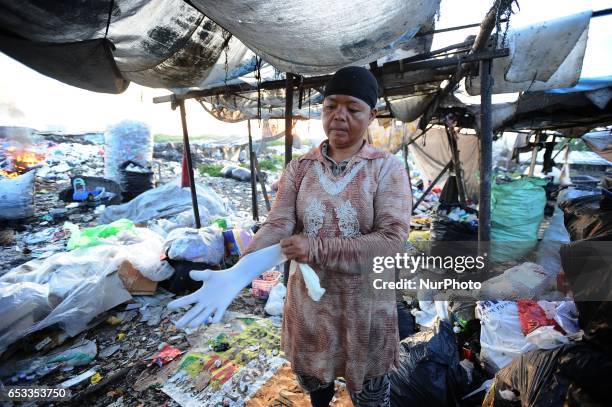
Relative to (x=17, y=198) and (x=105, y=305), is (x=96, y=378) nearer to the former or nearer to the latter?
(x=105, y=305)

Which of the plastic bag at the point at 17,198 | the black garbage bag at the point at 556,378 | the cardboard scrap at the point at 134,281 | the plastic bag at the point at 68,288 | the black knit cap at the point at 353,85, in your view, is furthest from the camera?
the plastic bag at the point at 17,198

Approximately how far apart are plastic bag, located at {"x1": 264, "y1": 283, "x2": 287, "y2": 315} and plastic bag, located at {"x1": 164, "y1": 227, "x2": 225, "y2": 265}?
1.10 m

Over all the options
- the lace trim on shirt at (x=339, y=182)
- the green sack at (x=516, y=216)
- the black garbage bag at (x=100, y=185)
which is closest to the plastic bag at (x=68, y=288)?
the lace trim on shirt at (x=339, y=182)

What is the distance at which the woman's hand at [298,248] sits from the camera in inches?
42.4

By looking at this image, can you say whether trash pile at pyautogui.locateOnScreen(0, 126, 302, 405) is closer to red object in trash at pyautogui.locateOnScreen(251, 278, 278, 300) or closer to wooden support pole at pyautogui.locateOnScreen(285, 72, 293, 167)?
red object in trash at pyautogui.locateOnScreen(251, 278, 278, 300)

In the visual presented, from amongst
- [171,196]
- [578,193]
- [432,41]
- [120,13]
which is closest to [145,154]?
[171,196]

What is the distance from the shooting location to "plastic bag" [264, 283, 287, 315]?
3582 millimetres

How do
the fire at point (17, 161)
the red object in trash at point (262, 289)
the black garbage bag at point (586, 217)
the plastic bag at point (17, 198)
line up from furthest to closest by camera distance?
1. the fire at point (17, 161)
2. the plastic bag at point (17, 198)
3. the red object in trash at point (262, 289)
4. the black garbage bag at point (586, 217)

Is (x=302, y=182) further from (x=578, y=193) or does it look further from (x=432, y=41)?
(x=578, y=193)

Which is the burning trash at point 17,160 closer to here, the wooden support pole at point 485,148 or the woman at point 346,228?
the woman at point 346,228

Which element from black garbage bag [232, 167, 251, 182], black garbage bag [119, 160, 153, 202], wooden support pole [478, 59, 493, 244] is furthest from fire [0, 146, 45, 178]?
wooden support pole [478, 59, 493, 244]

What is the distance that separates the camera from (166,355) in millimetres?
2916

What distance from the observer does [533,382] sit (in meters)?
1.60

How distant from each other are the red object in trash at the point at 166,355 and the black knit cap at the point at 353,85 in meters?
2.87
